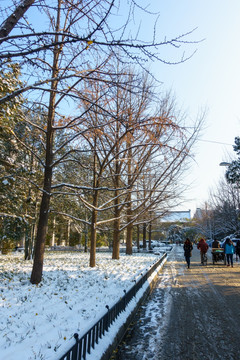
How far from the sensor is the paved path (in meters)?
3.92

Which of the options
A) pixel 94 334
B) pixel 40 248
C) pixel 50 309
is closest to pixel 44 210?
pixel 40 248

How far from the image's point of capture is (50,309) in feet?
17.7

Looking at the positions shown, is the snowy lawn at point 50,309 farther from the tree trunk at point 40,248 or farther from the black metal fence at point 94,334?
the tree trunk at point 40,248

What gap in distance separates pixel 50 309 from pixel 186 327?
9.20 feet

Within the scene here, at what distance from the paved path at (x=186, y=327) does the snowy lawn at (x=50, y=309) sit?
2.53ft

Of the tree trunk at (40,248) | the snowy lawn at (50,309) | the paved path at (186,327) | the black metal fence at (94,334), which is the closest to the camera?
the black metal fence at (94,334)

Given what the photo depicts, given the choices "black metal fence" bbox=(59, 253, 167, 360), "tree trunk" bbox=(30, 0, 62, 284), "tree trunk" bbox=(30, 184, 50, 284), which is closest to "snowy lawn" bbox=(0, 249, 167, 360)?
"black metal fence" bbox=(59, 253, 167, 360)

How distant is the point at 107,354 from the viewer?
12.0ft

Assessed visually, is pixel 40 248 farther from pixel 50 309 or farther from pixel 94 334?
pixel 94 334

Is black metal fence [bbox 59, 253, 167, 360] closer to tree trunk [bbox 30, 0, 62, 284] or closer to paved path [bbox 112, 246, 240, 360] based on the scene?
paved path [bbox 112, 246, 240, 360]

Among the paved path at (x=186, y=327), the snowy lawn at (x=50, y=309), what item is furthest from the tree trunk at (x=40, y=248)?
the paved path at (x=186, y=327)

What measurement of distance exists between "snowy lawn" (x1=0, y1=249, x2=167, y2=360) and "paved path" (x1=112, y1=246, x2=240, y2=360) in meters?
0.77

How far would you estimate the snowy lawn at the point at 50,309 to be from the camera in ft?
11.9

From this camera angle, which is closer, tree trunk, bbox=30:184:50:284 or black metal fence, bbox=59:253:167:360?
black metal fence, bbox=59:253:167:360
